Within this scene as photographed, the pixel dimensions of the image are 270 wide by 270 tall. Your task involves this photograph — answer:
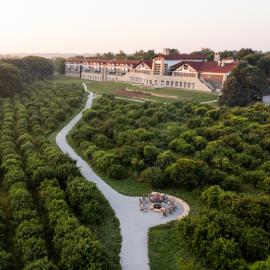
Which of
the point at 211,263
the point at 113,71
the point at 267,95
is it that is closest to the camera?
the point at 211,263

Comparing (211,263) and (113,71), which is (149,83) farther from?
(211,263)

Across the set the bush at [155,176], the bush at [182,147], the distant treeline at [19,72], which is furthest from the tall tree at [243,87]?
the distant treeline at [19,72]

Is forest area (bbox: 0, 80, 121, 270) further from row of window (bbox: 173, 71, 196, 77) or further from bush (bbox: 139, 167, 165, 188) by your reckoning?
row of window (bbox: 173, 71, 196, 77)

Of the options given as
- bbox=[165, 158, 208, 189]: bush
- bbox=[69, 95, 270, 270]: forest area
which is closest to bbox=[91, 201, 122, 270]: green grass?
bbox=[69, 95, 270, 270]: forest area

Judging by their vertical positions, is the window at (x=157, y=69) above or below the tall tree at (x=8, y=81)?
above

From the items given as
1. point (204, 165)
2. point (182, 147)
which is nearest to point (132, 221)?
point (204, 165)

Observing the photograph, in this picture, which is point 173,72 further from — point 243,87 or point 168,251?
point 168,251

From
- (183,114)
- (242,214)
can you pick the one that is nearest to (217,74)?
(183,114)

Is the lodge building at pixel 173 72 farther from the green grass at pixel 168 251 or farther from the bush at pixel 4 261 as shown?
the bush at pixel 4 261
